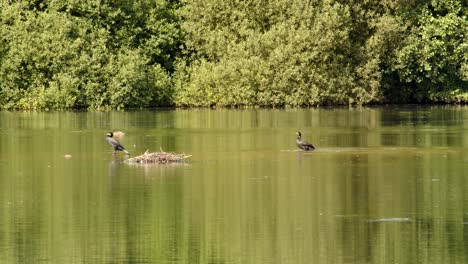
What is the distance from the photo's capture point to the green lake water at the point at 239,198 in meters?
17.6

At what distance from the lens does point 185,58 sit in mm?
67375

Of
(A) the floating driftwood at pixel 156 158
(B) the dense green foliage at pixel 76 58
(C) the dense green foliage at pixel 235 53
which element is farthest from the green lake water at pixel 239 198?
(C) the dense green foliage at pixel 235 53

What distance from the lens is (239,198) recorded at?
23125 mm

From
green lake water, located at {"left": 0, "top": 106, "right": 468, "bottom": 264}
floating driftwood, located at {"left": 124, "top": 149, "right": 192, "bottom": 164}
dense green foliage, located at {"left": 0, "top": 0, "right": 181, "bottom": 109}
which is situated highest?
dense green foliage, located at {"left": 0, "top": 0, "right": 181, "bottom": 109}

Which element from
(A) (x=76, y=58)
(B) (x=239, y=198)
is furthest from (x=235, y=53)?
(B) (x=239, y=198)

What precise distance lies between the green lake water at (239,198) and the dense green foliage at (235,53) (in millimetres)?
20112

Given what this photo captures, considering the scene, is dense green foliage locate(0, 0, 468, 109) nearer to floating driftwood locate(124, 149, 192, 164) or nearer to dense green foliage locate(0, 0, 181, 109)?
dense green foliage locate(0, 0, 181, 109)

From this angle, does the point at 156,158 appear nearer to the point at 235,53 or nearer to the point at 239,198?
the point at 239,198

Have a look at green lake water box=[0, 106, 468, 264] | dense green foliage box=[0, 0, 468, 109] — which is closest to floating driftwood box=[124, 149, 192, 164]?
green lake water box=[0, 106, 468, 264]

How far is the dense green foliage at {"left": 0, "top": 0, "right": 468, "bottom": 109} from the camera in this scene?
61.8 meters

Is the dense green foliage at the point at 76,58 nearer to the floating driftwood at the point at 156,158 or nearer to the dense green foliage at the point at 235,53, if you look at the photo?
the dense green foliage at the point at 235,53

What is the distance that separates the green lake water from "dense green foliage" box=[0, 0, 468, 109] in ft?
66.0

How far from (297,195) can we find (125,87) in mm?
38051

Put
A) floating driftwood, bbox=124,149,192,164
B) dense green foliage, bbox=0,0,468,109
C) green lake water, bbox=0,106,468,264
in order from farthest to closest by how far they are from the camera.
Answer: dense green foliage, bbox=0,0,468,109, floating driftwood, bbox=124,149,192,164, green lake water, bbox=0,106,468,264
